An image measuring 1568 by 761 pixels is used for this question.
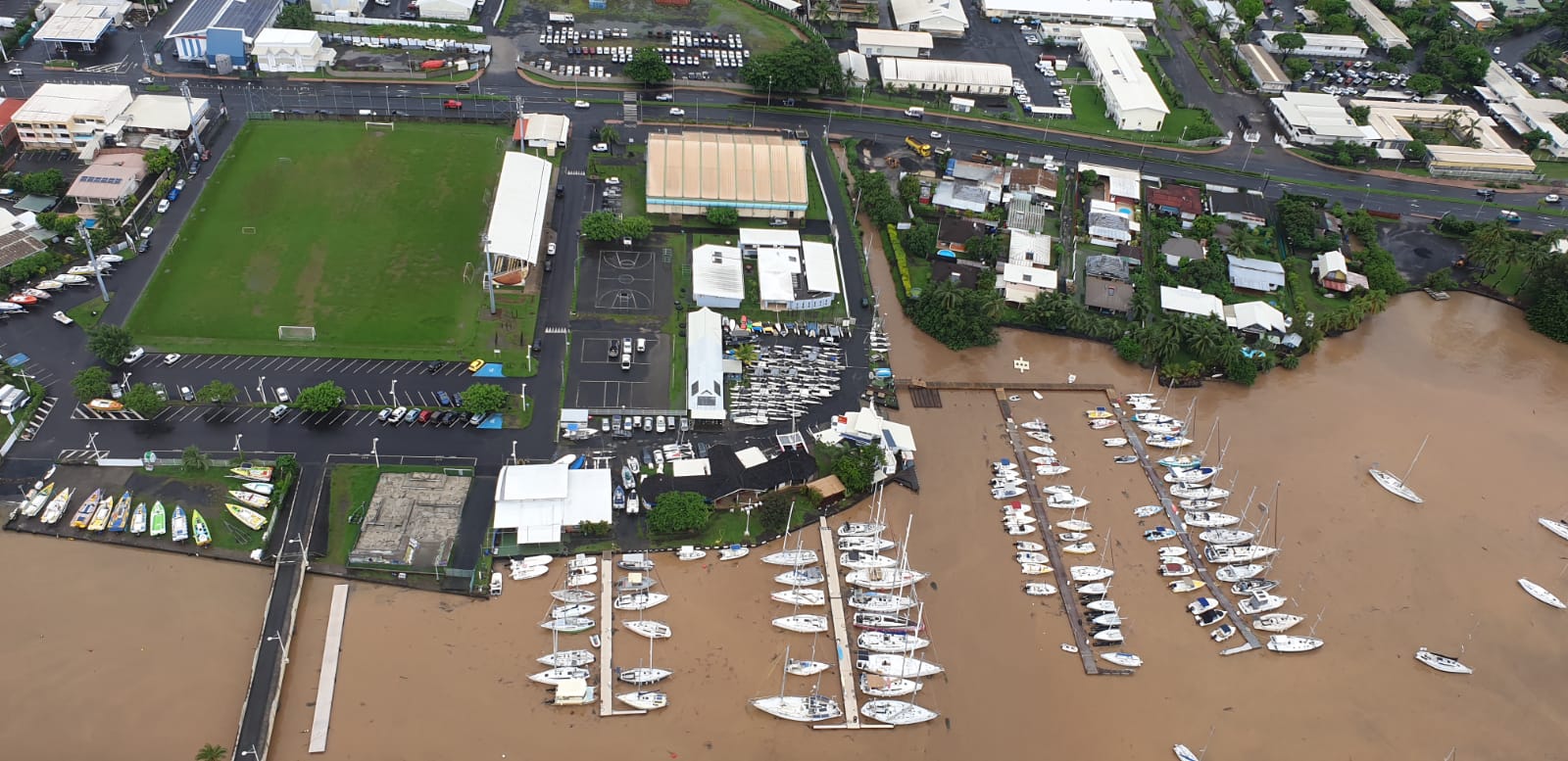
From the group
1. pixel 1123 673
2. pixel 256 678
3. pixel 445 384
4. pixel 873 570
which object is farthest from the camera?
pixel 445 384

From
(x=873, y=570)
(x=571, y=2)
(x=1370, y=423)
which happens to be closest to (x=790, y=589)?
(x=873, y=570)

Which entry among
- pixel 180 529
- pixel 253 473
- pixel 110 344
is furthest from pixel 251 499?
pixel 110 344

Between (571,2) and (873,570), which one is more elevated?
(571,2)

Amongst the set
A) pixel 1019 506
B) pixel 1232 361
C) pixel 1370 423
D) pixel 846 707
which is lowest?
pixel 846 707

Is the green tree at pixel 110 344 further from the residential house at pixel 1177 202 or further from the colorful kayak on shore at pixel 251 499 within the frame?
the residential house at pixel 1177 202

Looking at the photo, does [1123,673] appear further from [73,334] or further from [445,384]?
[73,334]

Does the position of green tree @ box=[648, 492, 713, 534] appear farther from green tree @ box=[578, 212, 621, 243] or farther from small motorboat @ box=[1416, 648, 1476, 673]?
small motorboat @ box=[1416, 648, 1476, 673]
